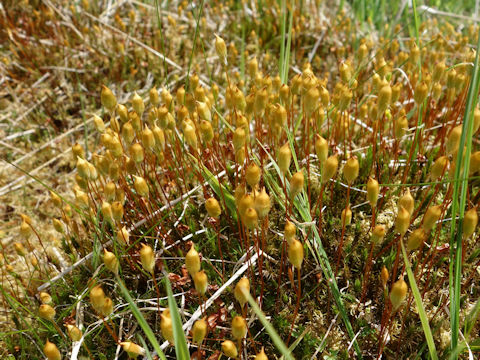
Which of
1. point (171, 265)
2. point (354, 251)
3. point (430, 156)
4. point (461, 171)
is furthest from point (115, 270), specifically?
point (430, 156)

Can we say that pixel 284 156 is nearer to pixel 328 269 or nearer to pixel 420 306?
pixel 328 269

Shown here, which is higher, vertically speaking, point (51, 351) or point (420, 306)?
point (420, 306)

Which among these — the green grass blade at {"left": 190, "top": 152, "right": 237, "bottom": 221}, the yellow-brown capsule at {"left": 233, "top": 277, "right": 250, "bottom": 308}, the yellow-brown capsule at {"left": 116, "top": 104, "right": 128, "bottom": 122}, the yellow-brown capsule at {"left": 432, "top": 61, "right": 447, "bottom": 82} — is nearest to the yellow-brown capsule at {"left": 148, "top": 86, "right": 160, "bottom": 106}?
the yellow-brown capsule at {"left": 116, "top": 104, "right": 128, "bottom": 122}

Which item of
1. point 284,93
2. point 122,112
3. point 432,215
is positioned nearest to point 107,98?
point 122,112

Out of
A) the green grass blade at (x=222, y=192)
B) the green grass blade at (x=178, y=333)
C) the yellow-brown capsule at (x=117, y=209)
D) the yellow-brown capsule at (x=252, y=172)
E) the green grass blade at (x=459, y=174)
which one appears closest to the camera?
the green grass blade at (x=178, y=333)

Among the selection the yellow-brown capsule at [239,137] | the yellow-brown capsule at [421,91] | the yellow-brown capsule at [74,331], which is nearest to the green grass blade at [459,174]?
the yellow-brown capsule at [421,91]

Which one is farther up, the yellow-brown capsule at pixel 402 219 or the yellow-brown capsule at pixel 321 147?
the yellow-brown capsule at pixel 321 147

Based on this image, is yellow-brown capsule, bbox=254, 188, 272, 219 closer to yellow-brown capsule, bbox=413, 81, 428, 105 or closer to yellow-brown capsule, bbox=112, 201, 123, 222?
yellow-brown capsule, bbox=112, 201, 123, 222

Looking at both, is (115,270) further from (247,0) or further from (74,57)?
(247,0)

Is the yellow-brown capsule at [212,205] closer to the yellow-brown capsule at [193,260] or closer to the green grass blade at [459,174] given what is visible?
the yellow-brown capsule at [193,260]

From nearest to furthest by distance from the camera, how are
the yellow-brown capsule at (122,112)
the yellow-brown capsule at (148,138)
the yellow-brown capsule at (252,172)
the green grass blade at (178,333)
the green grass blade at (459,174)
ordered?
the green grass blade at (178,333)
the green grass blade at (459,174)
the yellow-brown capsule at (252,172)
the yellow-brown capsule at (148,138)
the yellow-brown capsule at (122,112)

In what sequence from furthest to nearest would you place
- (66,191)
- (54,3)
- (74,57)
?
(54,3)
(74,57)
(66,191)
